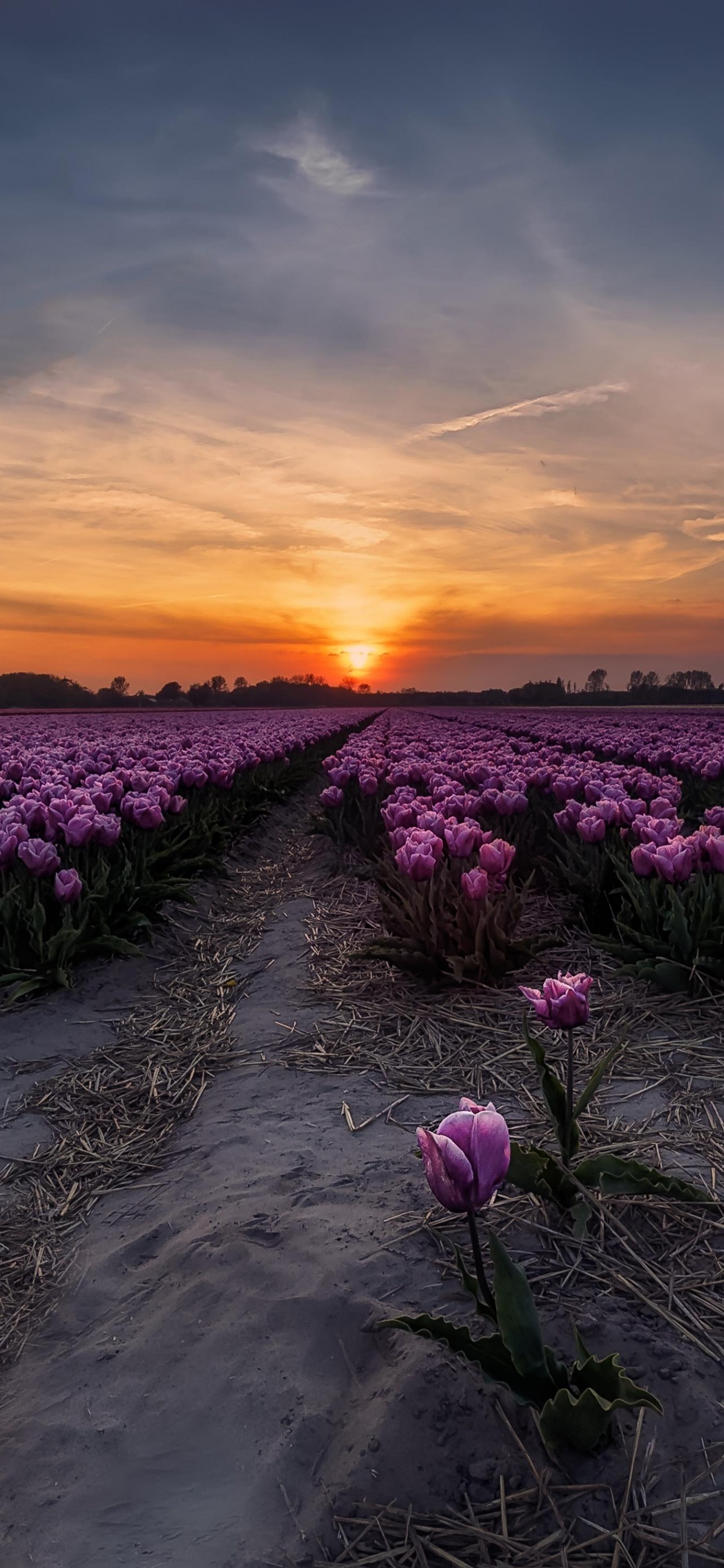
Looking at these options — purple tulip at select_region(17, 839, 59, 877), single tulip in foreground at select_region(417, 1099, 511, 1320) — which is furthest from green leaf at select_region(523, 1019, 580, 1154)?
purple tulip at select_region(17, 839, 59, 877)

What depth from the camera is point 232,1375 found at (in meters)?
1.95

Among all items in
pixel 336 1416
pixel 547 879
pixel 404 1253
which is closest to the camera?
pixel 336 1416

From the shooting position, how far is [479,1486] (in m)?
1.59

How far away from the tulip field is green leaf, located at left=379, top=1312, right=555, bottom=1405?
2462mm

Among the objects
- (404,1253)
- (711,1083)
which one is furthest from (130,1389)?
(711,1083)

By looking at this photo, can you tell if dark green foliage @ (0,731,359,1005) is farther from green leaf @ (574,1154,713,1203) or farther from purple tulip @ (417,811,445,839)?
green leaf @ (574,1154,713,1203)

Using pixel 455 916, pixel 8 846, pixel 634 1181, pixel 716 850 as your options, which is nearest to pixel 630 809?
pixel 716 850

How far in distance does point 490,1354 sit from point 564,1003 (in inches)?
35.0

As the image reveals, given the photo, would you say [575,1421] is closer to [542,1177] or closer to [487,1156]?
[487,1156]

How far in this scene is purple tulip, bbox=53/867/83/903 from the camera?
4742 mm

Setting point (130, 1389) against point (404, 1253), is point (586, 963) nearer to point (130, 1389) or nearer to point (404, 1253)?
point (404, 1253)

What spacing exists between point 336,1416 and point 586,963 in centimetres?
304

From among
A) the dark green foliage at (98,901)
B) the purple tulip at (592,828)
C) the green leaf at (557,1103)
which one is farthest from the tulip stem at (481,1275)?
the purple tulip at (592,828)

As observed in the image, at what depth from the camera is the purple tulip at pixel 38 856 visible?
4883 mm
